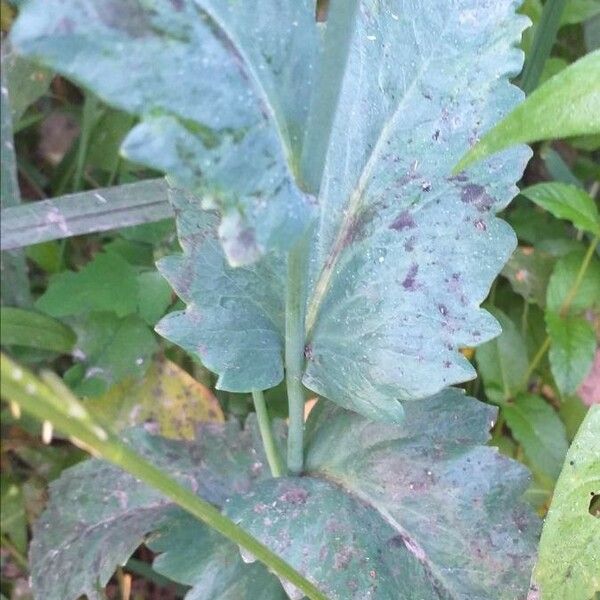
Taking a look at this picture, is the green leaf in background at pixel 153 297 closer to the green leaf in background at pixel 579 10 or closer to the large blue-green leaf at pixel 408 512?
A: the large blue-green leaf at pixel 408 512

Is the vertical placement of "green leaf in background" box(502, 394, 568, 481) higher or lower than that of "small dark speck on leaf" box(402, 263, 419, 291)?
lower

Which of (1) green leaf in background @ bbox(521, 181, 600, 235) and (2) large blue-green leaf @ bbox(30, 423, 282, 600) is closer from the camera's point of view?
(2) large blue-green leaf @ bbox(30, 423, 282, 600)

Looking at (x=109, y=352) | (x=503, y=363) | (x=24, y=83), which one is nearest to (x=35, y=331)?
(x=109, y=352)

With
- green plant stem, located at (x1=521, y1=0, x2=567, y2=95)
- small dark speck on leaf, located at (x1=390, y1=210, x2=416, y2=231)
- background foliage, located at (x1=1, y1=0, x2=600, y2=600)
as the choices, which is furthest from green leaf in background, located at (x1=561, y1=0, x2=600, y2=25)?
small dark speck on leaf, located at (x1=390, y1=210, x2=416, y2=231)

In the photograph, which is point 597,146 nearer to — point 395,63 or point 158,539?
point 395,63

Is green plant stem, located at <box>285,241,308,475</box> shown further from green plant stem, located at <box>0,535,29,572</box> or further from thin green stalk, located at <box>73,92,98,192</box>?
thin green stalk, located at <box>73,92,98,192</box>

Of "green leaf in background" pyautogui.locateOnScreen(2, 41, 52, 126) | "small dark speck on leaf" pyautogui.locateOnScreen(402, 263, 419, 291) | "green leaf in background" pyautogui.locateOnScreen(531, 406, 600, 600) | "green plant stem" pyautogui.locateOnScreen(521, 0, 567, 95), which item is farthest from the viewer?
"green leaf in background" pyautogui.locateOnScreen(2, 41, 52, 126)

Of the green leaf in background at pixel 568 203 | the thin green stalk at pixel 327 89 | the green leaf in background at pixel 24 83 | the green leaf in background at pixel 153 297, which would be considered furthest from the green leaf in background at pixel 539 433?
the green leaf in background at pixel 24 83
